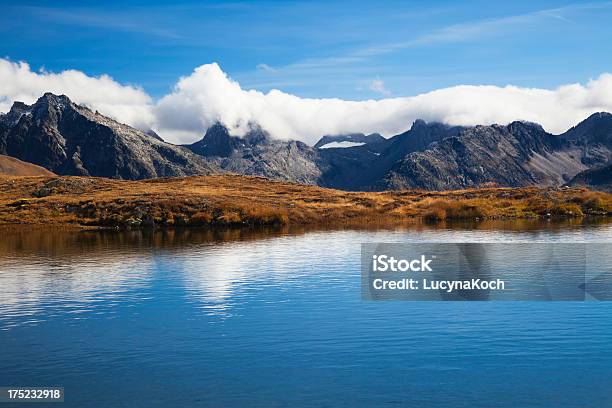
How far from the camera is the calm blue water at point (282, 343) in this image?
30.0m

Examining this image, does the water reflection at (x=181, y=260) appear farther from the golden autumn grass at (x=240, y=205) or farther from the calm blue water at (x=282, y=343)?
the golden autumn grass at (x=240, y=205)

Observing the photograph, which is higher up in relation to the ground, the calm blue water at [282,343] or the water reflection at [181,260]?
the water reflection at [181,260]

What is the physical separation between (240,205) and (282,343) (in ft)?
357

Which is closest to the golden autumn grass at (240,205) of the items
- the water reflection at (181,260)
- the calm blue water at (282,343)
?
the water reflection at (181,260)

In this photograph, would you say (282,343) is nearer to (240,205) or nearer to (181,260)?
(181,260)

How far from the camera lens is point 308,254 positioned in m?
77.9

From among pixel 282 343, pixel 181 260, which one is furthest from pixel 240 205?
pixel 282 343

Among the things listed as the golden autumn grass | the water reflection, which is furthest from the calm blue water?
the golden autumn grass

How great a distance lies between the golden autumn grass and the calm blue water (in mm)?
72720

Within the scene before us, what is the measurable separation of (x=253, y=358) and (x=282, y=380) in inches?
156

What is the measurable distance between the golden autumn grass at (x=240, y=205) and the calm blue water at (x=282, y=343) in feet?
239

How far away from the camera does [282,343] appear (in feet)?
125

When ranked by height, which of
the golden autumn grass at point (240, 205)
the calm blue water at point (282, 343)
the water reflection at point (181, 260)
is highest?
the golden autumn grass at point (240, 205)

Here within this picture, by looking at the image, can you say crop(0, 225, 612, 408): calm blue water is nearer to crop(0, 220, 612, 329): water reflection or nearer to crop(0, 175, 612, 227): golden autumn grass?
crop(0, 220, 612, 329): water reflection
